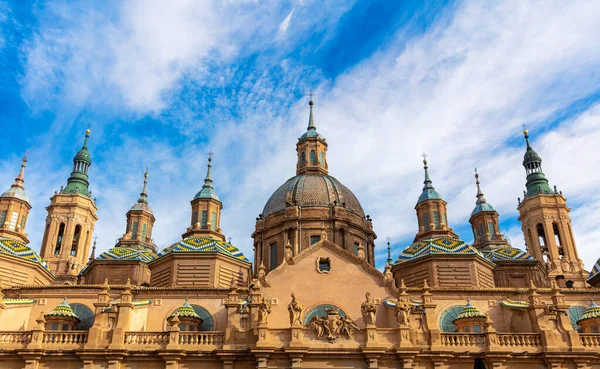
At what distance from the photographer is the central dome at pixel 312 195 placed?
2029 inches

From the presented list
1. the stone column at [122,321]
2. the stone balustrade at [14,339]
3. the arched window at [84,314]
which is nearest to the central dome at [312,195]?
the arched window at [84,314]

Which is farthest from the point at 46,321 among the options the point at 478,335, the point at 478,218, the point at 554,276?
the point at 554,276

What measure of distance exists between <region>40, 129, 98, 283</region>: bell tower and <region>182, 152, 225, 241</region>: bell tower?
17.7m

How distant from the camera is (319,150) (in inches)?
2297

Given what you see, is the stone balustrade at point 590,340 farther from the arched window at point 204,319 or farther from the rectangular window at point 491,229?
the rectangular window at point 491,229

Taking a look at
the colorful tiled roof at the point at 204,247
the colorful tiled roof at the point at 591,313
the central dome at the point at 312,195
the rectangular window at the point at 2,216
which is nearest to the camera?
the colorful tiled roof at the point at 591,313

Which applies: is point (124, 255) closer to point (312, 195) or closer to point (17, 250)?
point (17, 250)

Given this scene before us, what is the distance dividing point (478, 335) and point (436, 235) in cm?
1871

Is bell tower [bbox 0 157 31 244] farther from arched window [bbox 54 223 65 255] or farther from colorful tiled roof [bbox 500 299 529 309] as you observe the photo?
colorful tiled roof [bbox 500 299 529 309]

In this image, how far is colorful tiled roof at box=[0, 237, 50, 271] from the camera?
1690 inches

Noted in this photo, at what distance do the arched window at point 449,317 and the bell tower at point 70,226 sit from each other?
38601mm

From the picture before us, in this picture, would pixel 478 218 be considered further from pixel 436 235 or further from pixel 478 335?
pixel 478 335

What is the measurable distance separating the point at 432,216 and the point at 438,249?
8.08m

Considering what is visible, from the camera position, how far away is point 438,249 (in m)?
44.8
